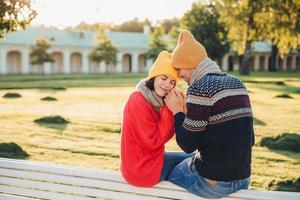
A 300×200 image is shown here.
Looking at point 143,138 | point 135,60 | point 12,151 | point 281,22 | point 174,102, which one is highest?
point 281,22

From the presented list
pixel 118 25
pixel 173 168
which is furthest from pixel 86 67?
pixel 173 168

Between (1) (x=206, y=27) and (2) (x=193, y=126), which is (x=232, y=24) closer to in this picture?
(1) (x=206, y=27)

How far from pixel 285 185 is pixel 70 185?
421 cm

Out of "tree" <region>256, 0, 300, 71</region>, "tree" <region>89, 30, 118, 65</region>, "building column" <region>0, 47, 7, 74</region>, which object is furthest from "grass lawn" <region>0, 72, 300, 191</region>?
"building column" <region>0, 47, 7, 74</region>

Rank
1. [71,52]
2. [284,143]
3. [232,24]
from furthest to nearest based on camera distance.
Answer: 1. [71,52]
2. [232,24]
3. [284,143]

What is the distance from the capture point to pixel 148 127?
3771mm

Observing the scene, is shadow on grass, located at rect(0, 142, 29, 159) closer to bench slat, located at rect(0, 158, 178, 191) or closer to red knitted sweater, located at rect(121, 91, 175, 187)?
bench slat, located at rect(0, 158, 178, 191)

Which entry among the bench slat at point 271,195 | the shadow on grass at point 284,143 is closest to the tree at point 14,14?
the shadow on grass at point 284,143

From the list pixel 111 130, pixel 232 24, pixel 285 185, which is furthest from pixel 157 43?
pixel 285 185

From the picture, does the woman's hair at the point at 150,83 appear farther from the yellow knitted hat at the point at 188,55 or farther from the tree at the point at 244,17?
the tree at the point at 244,17

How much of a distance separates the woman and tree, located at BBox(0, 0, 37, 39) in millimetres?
7961

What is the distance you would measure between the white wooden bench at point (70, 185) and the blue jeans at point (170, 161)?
6.4 inches

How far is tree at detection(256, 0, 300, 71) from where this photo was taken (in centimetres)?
2128

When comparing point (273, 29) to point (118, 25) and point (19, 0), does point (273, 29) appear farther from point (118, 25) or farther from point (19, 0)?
point (118, 25)
